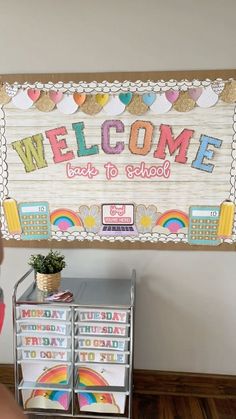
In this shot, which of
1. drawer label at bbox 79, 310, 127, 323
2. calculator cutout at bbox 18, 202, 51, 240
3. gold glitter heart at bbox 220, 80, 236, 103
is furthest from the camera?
calculator cutout at bbox 18, 202, 51, 240

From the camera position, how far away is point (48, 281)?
1.76 meters

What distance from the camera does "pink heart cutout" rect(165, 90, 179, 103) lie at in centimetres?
184

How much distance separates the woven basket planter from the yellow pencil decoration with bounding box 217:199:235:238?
844 mm

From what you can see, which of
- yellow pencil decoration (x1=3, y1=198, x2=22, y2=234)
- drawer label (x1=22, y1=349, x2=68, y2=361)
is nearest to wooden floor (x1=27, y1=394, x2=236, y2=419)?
drawer label (x1=22, y1=349, x2=68, y2=361)

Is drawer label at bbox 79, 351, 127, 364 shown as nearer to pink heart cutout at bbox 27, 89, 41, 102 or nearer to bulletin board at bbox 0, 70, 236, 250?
bulletin board at bbox 0, 70, 236, 250

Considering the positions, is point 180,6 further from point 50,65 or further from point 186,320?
point 186,320

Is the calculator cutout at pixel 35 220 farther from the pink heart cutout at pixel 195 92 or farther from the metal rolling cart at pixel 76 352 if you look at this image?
the pink heart cutout at pixel 195 92

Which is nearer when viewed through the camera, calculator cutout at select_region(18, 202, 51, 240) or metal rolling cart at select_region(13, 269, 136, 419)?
metal rolling cart at select_region(13, 269, 136, 419)

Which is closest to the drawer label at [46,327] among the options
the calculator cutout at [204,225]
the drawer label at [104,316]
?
the drawer label at [104,316]

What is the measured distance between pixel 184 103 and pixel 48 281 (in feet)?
3.56

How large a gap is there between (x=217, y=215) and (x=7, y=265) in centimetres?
115

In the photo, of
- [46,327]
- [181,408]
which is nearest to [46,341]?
[46,327]

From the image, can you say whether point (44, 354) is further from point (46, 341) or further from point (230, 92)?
point (230, 92)

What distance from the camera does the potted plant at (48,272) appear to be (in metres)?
1.76
